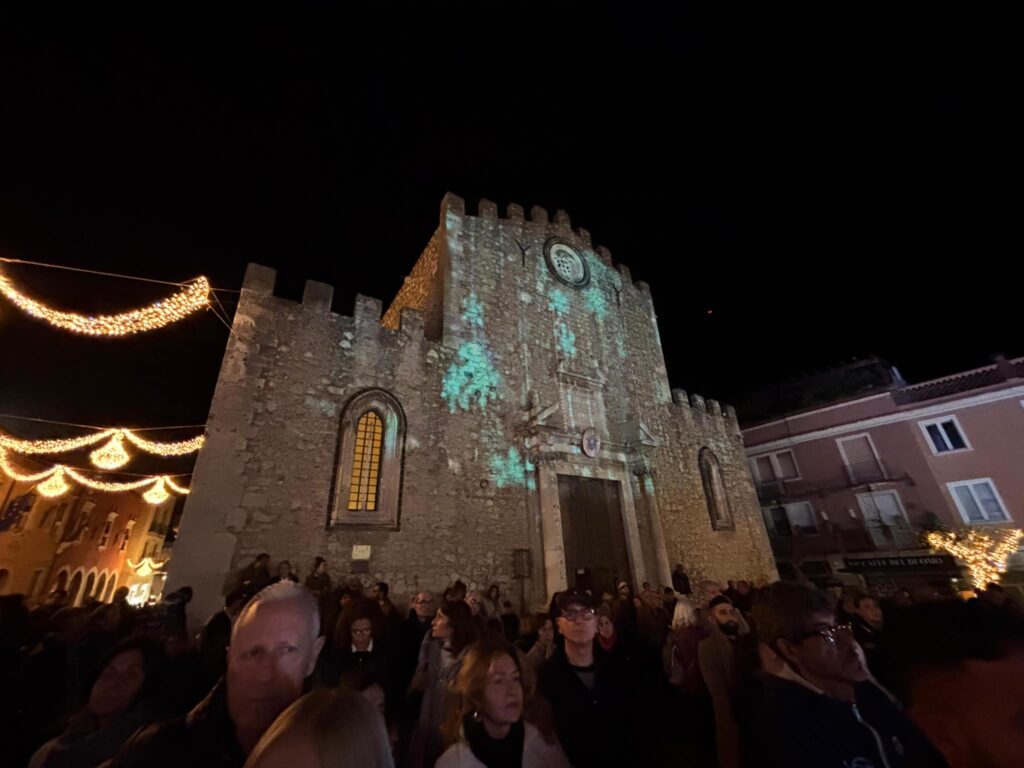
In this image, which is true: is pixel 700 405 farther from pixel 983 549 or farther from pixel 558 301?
pixel 983 549

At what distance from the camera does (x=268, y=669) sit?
1.86 metres

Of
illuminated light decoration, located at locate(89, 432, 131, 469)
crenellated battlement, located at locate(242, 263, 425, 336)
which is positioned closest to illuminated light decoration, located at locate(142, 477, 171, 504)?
illuminated light decoration, located at locate(89, 432, 131, 469)

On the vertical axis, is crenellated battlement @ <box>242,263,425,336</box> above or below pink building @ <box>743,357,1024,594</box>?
above

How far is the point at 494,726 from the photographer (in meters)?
2.32

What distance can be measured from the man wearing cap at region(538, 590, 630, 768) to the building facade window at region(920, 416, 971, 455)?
79.5ft

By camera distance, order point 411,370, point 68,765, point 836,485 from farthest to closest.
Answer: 1. point 836,485
2. point 411,370
3. point 68,765

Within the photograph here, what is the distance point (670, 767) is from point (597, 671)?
70 centimetres

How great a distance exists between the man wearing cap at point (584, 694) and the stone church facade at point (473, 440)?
5988 millimetres

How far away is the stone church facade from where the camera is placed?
7570mm

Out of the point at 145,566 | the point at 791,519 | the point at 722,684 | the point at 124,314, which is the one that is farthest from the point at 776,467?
the point at 145,566

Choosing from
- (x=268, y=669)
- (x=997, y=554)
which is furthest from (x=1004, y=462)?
(x=268, y=669)

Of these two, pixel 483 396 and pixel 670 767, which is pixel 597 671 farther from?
pixel 483 396

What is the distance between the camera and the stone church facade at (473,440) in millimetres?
7570

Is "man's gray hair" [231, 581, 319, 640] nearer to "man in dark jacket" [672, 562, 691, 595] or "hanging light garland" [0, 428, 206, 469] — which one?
"man in dark jacket" [672, 562, 691, 595]
